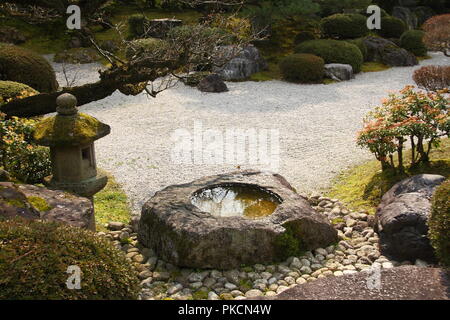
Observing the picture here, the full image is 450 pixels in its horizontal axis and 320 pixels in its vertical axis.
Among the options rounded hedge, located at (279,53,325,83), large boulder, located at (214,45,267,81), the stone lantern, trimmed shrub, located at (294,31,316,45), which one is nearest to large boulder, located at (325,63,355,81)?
rounded hedge, located at (279,53,325,83)

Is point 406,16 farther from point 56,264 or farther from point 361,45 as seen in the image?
point 56,264

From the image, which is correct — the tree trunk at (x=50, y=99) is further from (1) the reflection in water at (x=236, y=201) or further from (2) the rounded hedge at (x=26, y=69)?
(2) the rounded hedge at (x=26, y=69)

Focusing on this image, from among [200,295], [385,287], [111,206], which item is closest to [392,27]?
[111,206]

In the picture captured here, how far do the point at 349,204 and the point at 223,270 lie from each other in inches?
120

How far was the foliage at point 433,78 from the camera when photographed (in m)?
15.3

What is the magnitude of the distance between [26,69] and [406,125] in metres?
10.5

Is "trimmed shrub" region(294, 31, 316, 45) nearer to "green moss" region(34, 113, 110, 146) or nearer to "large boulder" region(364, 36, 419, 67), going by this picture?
"large boulder" region(364, 36, 419, 67)

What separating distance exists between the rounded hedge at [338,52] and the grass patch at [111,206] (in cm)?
1189

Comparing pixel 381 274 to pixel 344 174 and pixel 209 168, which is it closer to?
pixel 344 174

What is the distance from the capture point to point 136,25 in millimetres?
22031

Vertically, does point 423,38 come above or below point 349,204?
above

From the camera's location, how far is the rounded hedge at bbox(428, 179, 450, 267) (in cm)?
557

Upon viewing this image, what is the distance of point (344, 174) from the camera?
10039 millimetres

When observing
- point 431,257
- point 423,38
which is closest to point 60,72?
point 423,38
